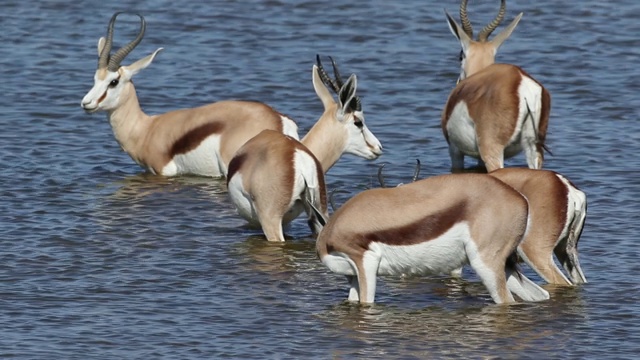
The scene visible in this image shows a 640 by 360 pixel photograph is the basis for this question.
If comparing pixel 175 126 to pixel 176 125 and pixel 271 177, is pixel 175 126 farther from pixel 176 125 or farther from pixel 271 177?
pixel 271 177

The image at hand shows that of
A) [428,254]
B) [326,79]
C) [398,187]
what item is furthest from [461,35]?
[428,254]

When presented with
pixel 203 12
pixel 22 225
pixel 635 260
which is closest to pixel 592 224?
pixel 635 260

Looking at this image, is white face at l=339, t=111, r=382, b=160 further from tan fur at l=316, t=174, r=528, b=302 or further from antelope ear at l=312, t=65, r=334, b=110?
tan fur at l=316, t=174, r=528, b=302

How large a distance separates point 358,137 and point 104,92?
296 centimetres

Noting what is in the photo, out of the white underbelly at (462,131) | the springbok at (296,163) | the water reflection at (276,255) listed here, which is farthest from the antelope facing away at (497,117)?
the water reflection at (276,255)

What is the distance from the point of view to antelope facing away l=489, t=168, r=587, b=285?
873 cm

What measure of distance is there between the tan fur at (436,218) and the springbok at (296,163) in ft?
4.16

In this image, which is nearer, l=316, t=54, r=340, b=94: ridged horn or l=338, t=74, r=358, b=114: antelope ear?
l=338, t=74, r=358, b=114: antelope ear

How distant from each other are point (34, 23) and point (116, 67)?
22.0 ft

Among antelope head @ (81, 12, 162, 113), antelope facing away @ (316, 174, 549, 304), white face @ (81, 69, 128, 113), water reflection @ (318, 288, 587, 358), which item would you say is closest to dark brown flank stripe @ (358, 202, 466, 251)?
antelope facing away @ (316, 174, 549, 304)

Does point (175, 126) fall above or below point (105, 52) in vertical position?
below

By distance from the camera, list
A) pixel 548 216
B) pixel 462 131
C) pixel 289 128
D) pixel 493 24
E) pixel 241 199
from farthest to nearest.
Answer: pixel 493 24 → pixel 462 131 → pixel 289 128 → pixel 241 199 → pixel 548 216

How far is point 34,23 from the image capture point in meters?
19.1

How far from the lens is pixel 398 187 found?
8445 mm
